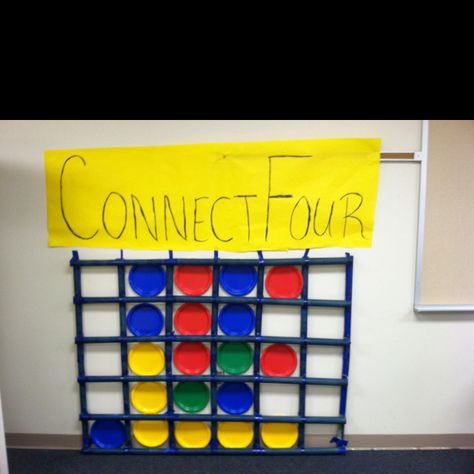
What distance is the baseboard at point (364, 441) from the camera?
125cm

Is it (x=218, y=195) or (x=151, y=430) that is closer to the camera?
(x=218, y=195)

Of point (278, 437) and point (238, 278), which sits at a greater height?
point (238, 278)

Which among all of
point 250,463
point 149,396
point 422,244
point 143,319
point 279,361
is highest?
point 422,244

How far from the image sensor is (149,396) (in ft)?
4.11

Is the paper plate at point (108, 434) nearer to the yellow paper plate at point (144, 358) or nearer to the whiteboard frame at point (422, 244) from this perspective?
the yellow paper plate at point (144, 358)

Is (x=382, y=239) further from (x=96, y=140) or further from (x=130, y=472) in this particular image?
(x=130, y=472)

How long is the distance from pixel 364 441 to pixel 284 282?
0.71m

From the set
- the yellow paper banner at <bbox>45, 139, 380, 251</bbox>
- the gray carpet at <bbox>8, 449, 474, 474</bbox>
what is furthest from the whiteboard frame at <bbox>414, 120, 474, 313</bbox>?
the gray carpet at <bbox>8, 449, 474, 474</bbox>

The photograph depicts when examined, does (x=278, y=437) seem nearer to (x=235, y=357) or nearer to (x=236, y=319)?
(x=235, y=357)

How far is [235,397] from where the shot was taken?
125cm

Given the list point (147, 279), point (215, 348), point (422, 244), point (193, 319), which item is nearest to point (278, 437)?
point (215, 348)

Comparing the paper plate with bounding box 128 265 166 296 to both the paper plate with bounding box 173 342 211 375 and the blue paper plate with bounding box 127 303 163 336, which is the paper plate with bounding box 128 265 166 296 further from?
the paper plate with bounding box 173 342 211 375
